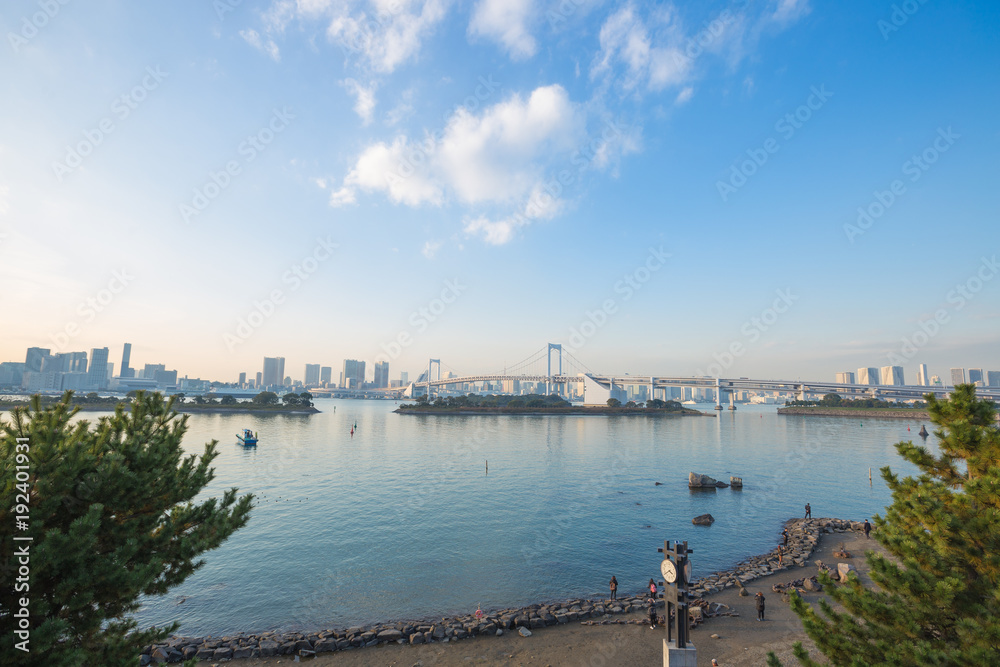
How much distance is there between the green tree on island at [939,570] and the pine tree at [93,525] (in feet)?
26.7

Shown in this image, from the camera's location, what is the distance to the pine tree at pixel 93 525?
→ 157 inches

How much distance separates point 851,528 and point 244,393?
598 feet

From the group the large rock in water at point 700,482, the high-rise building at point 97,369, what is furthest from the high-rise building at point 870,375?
the high-rise building at point 97,369

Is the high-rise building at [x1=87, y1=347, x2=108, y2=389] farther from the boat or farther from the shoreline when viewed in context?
the shoreline

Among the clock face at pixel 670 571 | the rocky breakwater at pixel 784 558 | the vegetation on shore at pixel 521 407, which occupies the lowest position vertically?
the rocky breakwater at pixel 784 558

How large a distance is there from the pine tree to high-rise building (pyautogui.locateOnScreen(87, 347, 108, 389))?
18678 centimetres

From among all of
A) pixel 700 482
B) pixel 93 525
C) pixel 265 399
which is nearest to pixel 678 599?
pixel 93 525

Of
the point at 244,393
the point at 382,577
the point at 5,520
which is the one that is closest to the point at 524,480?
the point at 382,577

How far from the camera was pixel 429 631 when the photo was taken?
11.8 metres

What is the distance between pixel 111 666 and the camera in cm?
481

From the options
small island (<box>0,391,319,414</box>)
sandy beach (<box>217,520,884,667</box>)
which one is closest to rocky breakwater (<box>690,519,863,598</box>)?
sandy beach (<box>217,520,884,667</box>)

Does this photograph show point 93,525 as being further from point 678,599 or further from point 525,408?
point 525,408

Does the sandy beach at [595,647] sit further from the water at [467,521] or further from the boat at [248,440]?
the boat at [248,440]

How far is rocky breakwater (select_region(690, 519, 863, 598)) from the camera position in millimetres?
15117
